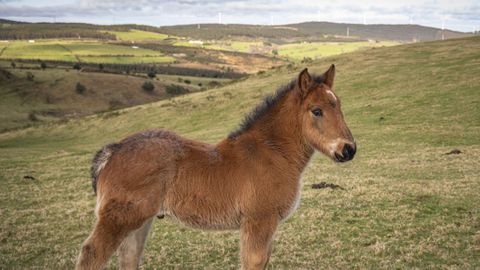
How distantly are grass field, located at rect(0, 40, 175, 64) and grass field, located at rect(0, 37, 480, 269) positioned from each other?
95894 mm

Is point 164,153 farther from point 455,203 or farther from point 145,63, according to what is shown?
point 145,63

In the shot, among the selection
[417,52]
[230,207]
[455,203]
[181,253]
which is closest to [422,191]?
[455,203]

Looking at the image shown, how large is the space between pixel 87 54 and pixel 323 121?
483ft

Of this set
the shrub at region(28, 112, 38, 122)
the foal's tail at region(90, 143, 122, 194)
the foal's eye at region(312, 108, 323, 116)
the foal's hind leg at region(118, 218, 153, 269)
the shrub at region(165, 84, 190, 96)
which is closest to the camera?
the foal's eye at region(312, 108, 323, 116)

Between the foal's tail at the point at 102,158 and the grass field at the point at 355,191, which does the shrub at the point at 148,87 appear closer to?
the grass field at the point at 355,191

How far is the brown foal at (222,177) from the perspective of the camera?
5.93 meters

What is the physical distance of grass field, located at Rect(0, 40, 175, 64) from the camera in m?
130

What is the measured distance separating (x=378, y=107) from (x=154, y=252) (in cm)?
2540

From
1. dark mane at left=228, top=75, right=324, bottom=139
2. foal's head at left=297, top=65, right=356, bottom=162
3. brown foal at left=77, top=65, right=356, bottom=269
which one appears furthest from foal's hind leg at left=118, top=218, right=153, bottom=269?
foal's head at left=297, top=65, right=356, bottom=162

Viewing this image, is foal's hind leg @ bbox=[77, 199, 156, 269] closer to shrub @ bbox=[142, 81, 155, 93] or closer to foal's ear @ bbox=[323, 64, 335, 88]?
foal's ear @ bbox=[323, 64, 335, 88]

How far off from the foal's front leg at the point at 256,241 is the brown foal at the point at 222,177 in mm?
13

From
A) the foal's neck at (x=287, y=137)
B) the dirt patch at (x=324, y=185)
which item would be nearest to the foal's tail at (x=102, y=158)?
the foal's neck at (x=287, y=137)

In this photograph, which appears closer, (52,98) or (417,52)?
(417,52)

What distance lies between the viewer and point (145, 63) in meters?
136
